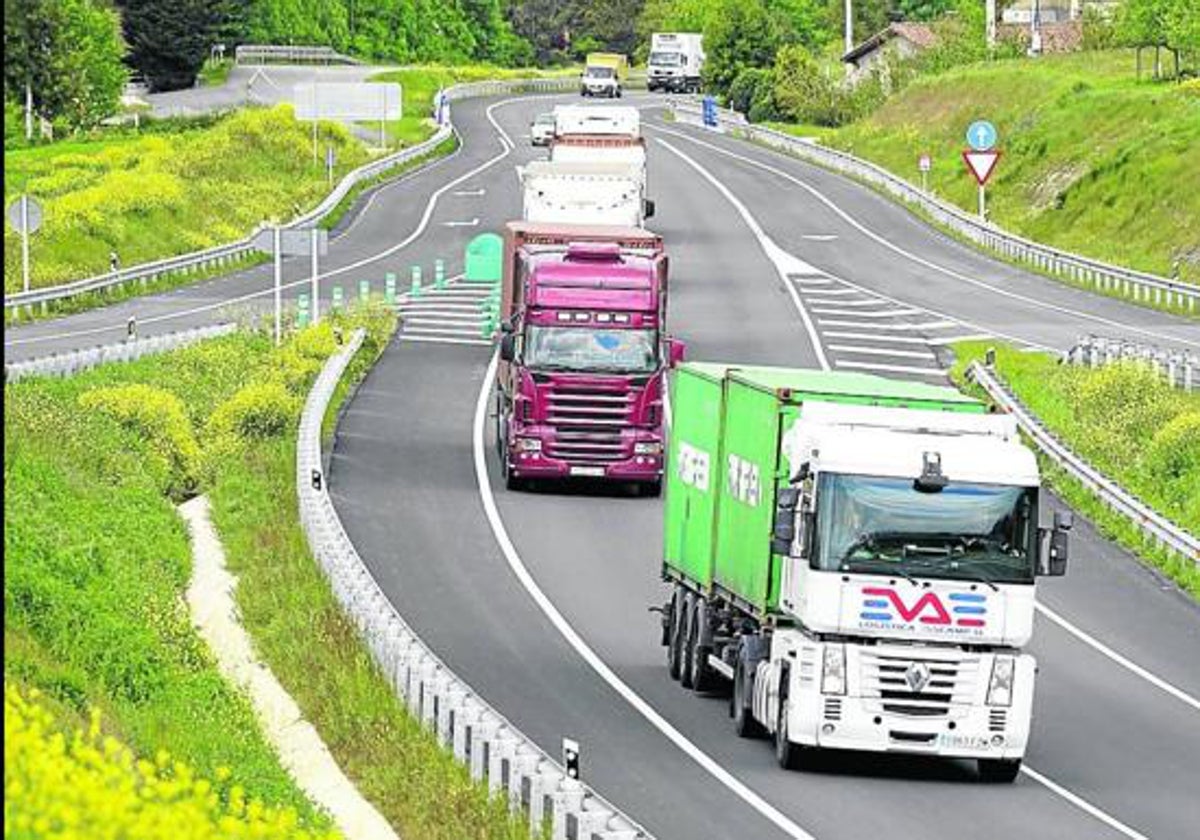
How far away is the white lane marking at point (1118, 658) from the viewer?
98.3 feet

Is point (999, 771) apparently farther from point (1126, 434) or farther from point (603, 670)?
point (1126, 434)

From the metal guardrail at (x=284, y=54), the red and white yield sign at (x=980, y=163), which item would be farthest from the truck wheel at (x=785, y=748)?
the metal guardrail at (x=284, y=54)

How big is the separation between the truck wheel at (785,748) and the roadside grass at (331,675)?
2.79 metres

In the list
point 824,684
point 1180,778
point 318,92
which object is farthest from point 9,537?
point 318,92

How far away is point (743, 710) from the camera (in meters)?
26.0

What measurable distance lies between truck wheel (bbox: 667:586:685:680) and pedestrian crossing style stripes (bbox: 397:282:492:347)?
96.5ft

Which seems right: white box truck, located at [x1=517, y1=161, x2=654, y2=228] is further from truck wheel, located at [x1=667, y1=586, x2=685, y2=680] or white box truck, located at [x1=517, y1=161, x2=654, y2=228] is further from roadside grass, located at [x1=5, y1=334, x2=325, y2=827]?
truck wheel, located at [x1=667, y1=586, x2=685, y2=680]

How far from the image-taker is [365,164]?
333ft

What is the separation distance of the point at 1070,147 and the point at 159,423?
50.6 meters

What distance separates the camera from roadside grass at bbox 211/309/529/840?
869 inches

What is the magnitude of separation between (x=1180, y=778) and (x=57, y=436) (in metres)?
18.2

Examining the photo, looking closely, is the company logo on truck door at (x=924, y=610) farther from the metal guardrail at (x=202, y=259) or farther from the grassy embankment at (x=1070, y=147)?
the grassy embankment at (x=1070, y=147)

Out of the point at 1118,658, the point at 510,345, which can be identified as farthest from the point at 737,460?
the point at 510,345

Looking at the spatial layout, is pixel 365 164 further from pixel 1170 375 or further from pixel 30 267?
pixel 1170 375
